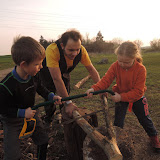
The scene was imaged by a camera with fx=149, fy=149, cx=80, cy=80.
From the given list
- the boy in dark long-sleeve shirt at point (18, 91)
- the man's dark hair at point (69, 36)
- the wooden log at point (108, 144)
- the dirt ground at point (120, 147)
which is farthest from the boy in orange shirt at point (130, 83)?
the boy in dark long-sleeve shirt at point (18, 91)

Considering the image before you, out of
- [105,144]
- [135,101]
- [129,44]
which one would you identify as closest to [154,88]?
[135,101]

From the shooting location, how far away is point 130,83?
263 centimetres

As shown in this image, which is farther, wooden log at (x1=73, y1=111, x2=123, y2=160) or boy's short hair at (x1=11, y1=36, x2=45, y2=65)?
boy's short hair at (x1=11, y1=36, x2=45, y2=65)

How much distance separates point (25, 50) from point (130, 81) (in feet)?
5.83

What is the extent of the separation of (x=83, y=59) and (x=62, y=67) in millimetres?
486

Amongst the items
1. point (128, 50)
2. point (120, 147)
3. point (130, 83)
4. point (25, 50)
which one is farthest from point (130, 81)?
point (25, 50)

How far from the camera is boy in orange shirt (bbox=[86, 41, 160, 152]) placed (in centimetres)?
241

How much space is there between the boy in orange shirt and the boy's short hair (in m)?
0.99

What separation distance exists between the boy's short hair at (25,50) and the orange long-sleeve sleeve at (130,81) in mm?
1320

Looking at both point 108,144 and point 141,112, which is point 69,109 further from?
point 141,112

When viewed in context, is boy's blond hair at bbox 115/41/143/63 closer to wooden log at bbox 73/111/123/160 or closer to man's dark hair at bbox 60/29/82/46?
man's dark hair at bbox 60/29/82/46

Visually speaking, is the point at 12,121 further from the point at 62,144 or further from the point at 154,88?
the point at 154,88

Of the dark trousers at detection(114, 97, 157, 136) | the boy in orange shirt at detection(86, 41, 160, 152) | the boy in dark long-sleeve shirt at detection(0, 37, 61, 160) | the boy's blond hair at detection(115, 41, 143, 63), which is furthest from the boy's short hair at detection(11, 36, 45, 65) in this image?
the dark trousers at detection(114, 97, 157, 136)

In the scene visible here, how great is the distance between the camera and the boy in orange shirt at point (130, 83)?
2414 millimetres
